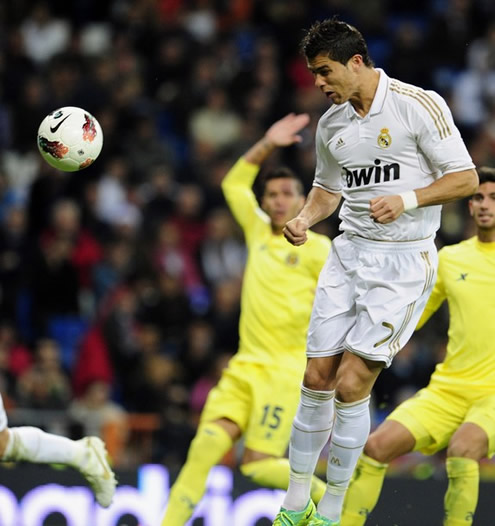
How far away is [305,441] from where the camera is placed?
6.69 m

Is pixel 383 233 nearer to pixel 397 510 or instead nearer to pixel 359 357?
pixel 359 357

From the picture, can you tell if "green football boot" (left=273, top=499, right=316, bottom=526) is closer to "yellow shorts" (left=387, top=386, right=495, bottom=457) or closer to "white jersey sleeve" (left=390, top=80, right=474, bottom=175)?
"yellow shorts" (left=387, top=386, right=495, bottom=457)

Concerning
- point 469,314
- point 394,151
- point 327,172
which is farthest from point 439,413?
point 394,151

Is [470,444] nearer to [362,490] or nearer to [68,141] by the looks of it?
[362,490]

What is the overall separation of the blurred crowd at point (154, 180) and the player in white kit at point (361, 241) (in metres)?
4.24

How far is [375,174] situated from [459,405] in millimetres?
1795

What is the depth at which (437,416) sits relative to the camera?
297 inches

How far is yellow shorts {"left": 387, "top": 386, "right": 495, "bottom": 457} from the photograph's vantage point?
746 centimetres

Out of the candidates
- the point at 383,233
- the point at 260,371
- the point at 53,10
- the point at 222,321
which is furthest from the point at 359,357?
the point at 53,10

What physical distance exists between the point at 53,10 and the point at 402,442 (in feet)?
30.6

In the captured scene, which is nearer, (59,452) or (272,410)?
(59,452)

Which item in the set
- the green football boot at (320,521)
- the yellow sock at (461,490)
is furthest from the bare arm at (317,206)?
the yellow sock at (461,490)

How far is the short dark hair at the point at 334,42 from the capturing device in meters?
6.32

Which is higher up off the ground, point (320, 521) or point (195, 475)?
point (320, 521)
